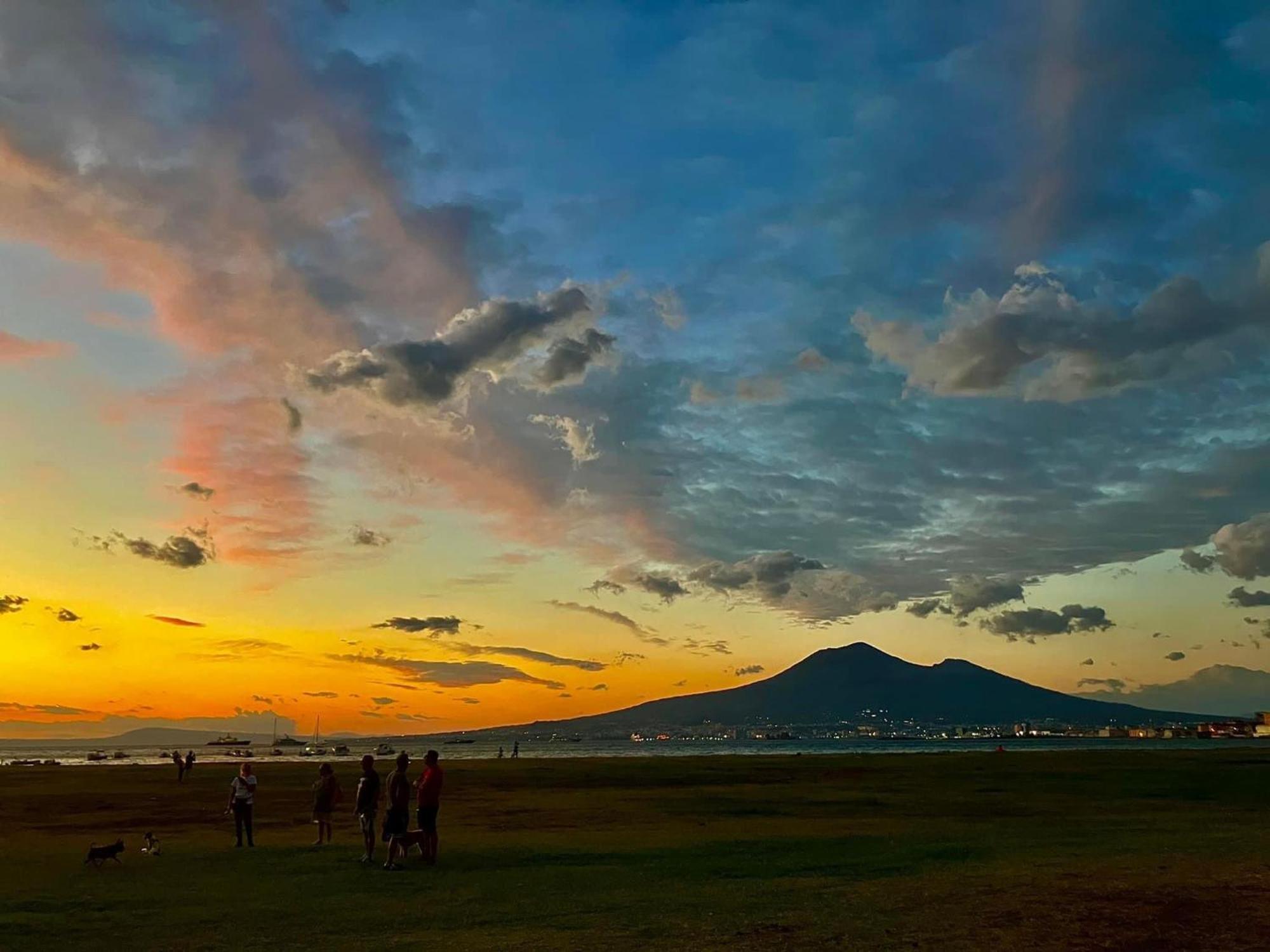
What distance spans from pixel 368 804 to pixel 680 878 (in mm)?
7945

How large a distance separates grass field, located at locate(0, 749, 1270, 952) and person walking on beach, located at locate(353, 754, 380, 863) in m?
0.60

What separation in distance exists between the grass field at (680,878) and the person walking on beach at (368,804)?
0.60 metres

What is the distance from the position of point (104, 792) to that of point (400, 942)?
50082mm

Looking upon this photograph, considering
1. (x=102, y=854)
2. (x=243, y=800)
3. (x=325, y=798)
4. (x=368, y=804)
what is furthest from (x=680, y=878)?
(x=102, y=854)

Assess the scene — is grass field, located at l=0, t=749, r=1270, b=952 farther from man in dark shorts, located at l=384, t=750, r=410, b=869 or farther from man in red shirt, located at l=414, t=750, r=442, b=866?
man in dark shorts, located at l=384, t=750, r=410, b=869

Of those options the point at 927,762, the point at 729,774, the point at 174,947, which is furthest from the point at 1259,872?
the point at 927,762

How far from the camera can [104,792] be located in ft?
182

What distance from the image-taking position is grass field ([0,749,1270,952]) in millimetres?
14766

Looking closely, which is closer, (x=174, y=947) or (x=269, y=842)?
(x=174, y=947)

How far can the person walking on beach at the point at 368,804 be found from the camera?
901 inches

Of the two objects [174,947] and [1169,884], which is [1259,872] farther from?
[174,947]

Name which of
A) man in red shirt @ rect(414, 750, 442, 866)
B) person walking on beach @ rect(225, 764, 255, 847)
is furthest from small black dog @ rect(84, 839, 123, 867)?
man in red shirt @ rect(414, 750, 442, 866)

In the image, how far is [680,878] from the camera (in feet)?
67.0

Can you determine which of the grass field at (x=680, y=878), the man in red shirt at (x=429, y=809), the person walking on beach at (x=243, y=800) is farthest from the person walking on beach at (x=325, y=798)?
the man in red shirt at (x=429, y=809)
